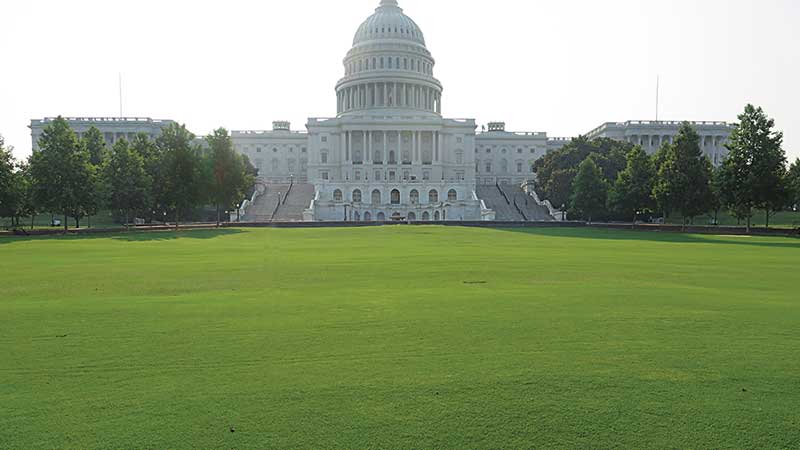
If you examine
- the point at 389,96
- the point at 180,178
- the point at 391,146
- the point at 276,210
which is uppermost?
the point at 389,96

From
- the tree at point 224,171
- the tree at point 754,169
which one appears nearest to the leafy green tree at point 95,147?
the tree at point 224,171

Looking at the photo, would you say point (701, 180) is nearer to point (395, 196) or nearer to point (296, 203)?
point (395, 196)

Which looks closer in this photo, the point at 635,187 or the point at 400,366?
the point at 400,366

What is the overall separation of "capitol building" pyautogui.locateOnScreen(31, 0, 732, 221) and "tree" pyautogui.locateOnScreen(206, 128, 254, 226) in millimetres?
31123

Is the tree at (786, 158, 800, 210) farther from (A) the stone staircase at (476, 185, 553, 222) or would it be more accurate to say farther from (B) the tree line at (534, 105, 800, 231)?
(A) the stone staircase at (476, 185, 553, 222)

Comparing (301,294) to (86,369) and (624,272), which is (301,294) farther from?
(624,272)

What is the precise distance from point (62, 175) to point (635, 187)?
6428 cm

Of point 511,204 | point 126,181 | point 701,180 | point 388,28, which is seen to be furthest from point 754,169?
point 388,28

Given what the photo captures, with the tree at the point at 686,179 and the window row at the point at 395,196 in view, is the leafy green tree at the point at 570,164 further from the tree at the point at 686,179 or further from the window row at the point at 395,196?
the tree at the point at 686,179

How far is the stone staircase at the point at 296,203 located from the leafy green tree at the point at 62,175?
115 ft

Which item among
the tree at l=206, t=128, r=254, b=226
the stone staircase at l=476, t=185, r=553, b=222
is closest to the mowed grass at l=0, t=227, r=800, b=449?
the tree at l=206, t=128, r=254, b=226

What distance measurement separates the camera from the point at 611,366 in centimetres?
738

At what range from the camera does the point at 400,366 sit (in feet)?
24.3

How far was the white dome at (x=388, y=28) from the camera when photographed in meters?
148
